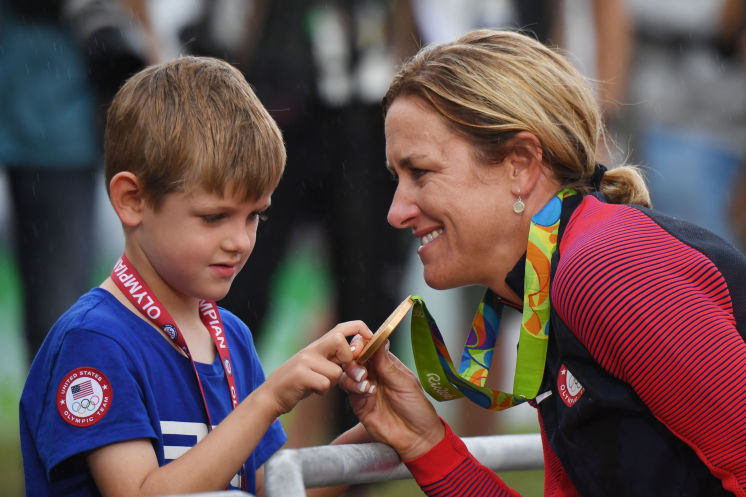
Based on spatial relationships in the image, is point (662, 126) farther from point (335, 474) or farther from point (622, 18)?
point (335, 474)

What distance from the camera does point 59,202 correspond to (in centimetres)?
426

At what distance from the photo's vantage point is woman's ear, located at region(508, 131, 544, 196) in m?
2.25

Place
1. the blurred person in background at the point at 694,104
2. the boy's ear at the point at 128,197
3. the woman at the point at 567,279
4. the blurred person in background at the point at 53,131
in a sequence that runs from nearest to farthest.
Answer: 1. the woman at the point at 567,279
2. the boy's ear at the point at 128,197
3. the blurred person in background at the point at 53,131
4. the blurred person in background at the point at 694,104

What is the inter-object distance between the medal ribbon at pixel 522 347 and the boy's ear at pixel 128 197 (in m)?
0.61

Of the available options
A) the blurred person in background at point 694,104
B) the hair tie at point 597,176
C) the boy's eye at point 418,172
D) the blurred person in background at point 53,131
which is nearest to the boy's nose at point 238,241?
the boy's eye at point 418,172

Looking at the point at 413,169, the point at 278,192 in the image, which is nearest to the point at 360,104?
the point at 278,192

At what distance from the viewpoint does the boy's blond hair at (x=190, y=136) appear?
201 cm

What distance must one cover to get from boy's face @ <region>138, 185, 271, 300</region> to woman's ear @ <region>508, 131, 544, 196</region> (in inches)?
25.0

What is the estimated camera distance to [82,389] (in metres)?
1.77

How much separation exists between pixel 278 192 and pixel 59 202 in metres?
0.98

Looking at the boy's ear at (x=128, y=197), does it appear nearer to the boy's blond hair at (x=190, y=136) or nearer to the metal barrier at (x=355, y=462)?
the boy's blond hair at (x=190, y=136)

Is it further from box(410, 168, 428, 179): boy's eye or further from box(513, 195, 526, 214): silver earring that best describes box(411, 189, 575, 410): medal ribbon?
box(410, 168, 428, 179): boy's eye

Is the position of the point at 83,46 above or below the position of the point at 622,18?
Result: above

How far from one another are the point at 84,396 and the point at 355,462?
505 mm
